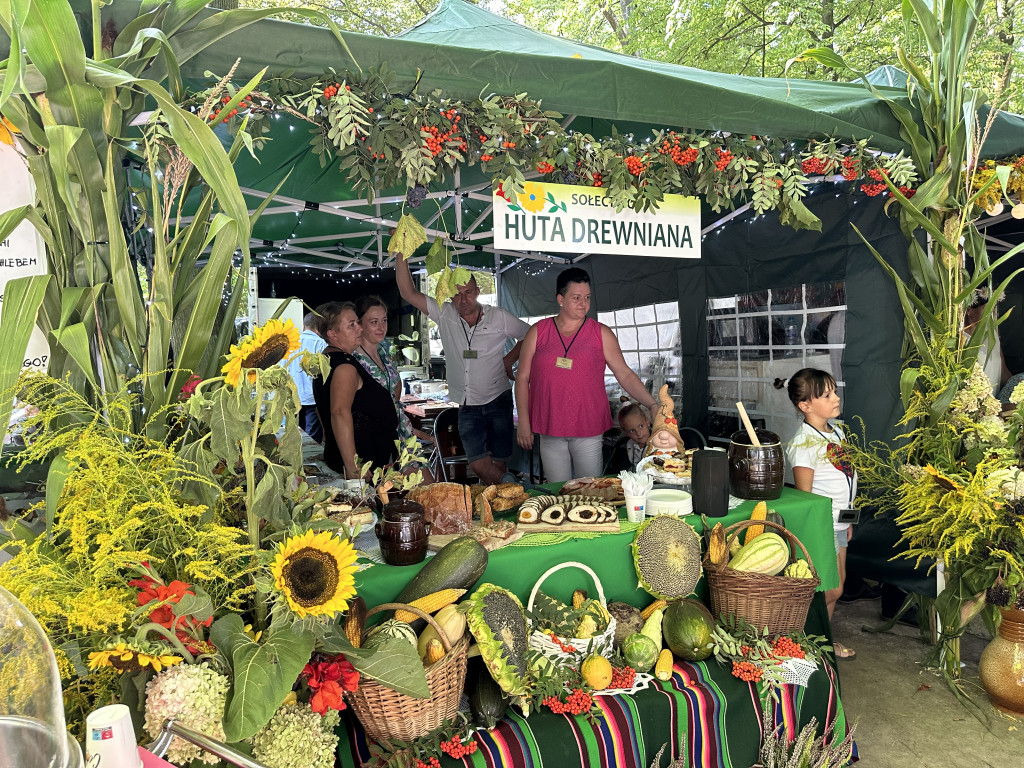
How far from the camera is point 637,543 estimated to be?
242cm

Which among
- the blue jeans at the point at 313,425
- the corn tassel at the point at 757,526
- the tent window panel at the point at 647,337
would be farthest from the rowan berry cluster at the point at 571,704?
the tent window panel at the point at 647,337

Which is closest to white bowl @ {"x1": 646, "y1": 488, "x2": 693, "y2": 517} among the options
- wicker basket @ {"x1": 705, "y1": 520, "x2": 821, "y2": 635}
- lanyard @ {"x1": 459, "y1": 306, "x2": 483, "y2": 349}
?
wicker basket @ {"x1": 705, "y1": 520, "x2": 821, "y2": 635}

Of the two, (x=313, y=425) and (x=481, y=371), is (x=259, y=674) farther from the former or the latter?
(x=313, y=425)

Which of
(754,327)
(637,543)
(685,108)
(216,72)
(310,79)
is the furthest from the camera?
(754,327)

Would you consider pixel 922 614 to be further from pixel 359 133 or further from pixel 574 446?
pixel 359 133

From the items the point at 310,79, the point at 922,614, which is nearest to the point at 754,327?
the point at 922,614

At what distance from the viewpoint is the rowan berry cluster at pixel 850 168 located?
2.97 meters

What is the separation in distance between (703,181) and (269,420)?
2112mm

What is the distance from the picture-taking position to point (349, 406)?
→ 3.47 m

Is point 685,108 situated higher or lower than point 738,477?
higher

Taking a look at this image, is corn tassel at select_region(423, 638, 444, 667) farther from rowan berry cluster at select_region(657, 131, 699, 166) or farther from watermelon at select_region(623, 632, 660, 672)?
rowan berry cluster at select_region(657, 131, 699, 166)

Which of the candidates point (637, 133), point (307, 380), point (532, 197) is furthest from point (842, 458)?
point (307, 380)

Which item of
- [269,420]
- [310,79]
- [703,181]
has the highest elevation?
[310,79]

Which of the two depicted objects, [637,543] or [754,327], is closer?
[637,543]
